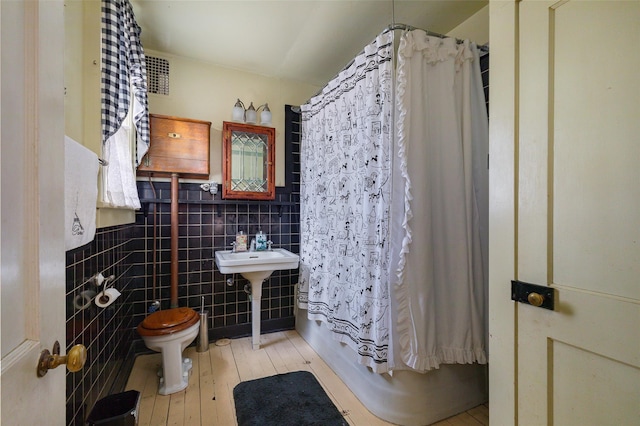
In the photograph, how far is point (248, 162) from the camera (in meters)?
2.55

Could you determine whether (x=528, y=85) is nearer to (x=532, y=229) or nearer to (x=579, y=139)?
(x=579, y=139)

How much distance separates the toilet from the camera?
5.70 feet

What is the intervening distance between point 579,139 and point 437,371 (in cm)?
135

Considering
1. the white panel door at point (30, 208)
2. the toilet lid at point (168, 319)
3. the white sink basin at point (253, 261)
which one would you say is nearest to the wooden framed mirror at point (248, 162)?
the white sink basin at point (253, 261)

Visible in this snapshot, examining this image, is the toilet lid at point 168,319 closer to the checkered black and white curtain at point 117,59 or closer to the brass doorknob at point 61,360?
the checkered black and white curtain at point 117,59

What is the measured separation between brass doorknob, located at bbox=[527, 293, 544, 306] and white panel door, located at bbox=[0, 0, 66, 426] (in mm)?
1302

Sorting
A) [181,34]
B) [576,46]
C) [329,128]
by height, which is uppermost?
[181,34]

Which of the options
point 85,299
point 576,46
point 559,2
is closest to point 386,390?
point 85,299

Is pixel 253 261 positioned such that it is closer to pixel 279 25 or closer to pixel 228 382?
pixel 228 382

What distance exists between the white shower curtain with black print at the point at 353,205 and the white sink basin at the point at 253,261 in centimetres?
20

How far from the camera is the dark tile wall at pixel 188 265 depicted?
159cm

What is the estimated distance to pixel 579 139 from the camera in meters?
0.82

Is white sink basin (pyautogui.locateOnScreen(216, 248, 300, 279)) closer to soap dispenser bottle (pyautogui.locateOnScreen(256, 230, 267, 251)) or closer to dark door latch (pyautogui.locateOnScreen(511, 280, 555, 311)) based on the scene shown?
soap dispenser bottle (pyautogui.locateOnScreen(256, 230, 267, 251))

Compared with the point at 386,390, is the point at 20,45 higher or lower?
higher
